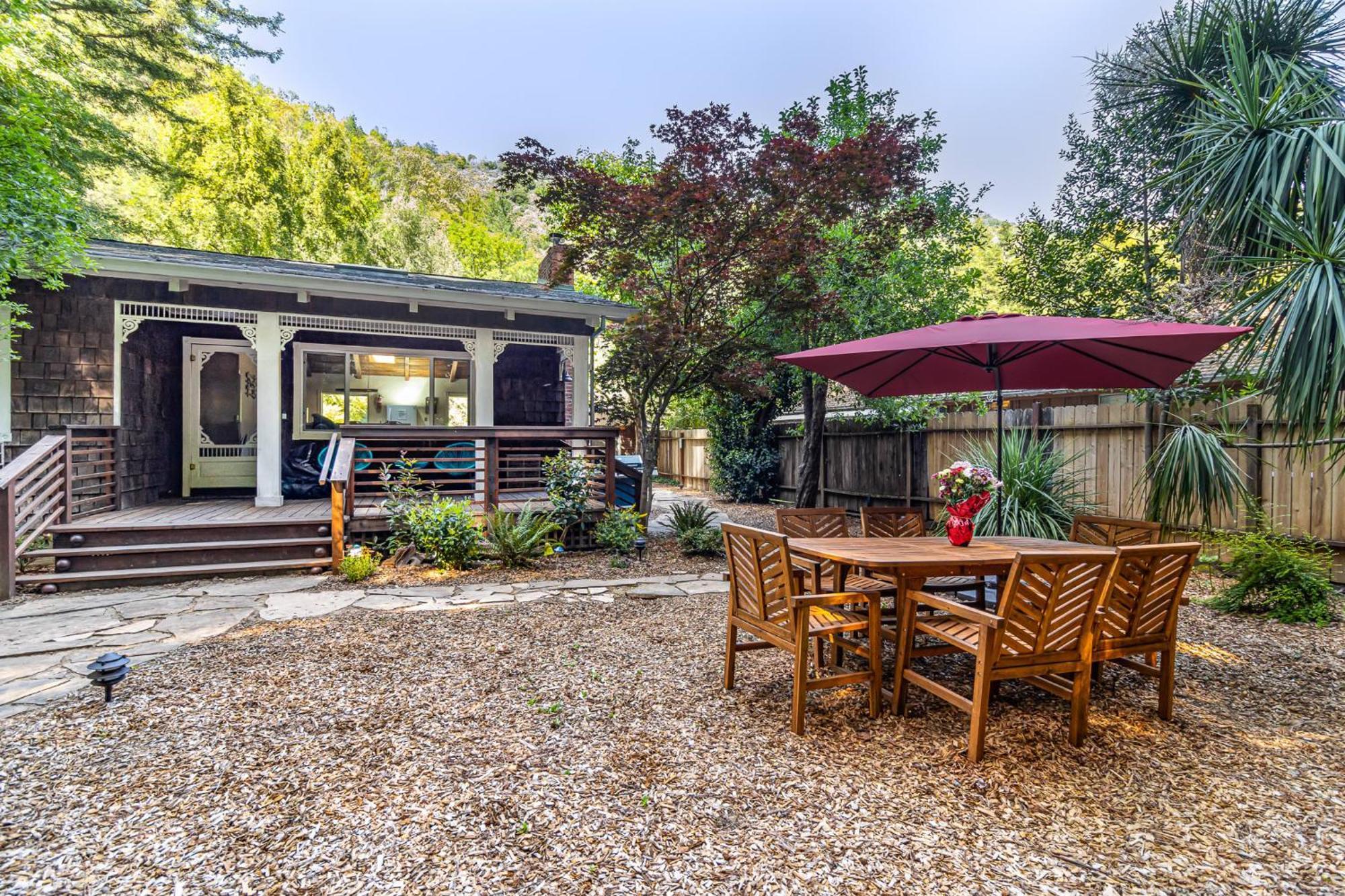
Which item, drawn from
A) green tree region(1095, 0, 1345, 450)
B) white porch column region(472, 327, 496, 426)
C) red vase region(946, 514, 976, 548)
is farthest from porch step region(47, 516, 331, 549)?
green tree region(1095, 0, 1345, 450)

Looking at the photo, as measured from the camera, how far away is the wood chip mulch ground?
6.23 feet

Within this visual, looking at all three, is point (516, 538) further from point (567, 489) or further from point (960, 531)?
point (960, 531)

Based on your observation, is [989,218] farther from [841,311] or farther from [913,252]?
[841,311]

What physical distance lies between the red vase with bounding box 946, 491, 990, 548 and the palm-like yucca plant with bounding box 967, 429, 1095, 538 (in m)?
2.35

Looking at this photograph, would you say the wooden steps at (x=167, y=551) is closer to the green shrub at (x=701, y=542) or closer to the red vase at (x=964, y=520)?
the green shrub at (x=701, y=542)

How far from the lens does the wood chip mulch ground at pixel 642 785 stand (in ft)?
6.23

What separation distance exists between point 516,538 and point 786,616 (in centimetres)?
380

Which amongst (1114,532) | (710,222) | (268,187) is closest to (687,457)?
(710,222)

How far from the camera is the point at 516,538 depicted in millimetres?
6129

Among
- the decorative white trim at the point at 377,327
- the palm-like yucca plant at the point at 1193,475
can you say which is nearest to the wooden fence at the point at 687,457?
the decorative white trim at the point at 377,327

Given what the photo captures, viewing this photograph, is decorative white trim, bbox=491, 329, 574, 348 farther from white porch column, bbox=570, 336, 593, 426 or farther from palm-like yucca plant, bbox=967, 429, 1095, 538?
palm-like yucca plant, bbox=967, 429, 1095, 538


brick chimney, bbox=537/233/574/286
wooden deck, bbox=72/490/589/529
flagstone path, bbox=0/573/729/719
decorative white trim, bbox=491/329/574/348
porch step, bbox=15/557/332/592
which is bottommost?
flagstone path, bbox=0/573/729/719

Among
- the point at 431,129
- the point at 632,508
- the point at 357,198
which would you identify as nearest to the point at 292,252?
the point at 357,198

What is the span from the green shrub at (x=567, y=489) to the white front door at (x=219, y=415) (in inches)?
176
